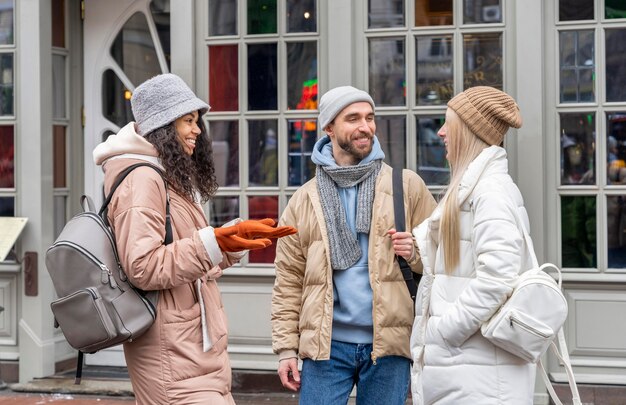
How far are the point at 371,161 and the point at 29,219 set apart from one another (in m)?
4.10

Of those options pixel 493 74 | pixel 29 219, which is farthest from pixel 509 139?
pixel 29 219

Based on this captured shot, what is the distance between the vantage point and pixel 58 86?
7918 mm

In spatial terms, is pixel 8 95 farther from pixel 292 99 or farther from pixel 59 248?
pixel 59 248

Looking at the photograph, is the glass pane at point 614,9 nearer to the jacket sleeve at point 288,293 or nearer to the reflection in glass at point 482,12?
the reflection in glass at point 482,12

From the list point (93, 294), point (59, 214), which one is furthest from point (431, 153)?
point (93, 294)

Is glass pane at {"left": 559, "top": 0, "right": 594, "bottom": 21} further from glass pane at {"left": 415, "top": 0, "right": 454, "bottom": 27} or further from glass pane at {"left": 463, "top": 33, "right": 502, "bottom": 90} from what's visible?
glass pane at {"left": 415, "top": 0, "right": 454, "bottom": 27}

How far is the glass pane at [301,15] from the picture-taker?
7.07m

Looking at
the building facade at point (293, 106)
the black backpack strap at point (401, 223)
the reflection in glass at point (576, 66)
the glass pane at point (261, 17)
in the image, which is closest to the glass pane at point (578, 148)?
the building facade at point (293, 106)

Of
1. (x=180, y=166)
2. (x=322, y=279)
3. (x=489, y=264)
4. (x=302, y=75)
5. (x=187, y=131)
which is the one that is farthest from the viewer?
(x=302, y=75)

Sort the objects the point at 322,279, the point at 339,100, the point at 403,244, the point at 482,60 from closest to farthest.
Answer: the point at 403,244 → the point at 322,279 → the point at 339,100 → the point at 482,60

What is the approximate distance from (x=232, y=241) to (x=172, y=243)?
21 cm

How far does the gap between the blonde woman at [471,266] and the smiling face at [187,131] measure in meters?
0.93

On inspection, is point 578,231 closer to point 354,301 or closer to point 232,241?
point 354,301

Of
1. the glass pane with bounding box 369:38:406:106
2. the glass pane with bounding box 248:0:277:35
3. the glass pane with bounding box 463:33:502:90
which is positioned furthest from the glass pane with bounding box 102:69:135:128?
the glass pane with bounding box 463:33:502:90
